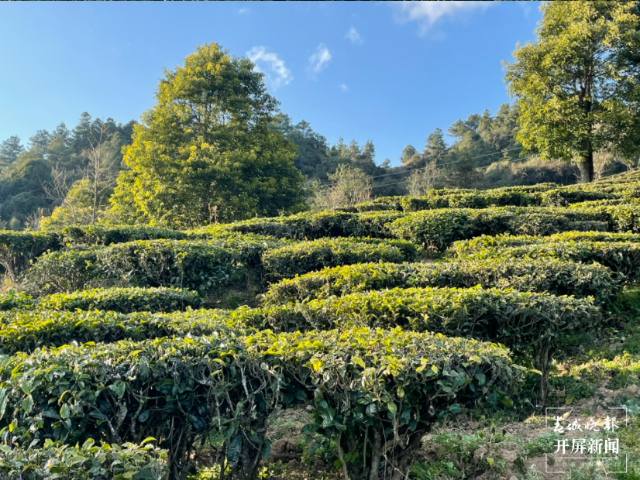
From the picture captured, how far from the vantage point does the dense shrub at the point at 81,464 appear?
1.62m

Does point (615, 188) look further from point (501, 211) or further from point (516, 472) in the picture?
point (516, 472)

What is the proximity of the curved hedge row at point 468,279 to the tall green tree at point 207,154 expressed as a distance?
1327cm

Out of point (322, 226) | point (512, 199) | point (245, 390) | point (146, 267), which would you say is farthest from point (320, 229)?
point (245, 390)

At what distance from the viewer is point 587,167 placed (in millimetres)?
23250

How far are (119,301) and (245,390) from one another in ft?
10.5

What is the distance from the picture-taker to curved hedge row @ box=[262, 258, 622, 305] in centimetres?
456

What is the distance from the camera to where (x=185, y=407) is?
2590 mm

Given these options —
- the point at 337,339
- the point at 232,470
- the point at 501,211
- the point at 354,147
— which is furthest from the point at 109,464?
the point at 354,147

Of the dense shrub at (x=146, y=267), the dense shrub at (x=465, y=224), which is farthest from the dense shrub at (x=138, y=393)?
the dense shrub at (x=465, y=224)

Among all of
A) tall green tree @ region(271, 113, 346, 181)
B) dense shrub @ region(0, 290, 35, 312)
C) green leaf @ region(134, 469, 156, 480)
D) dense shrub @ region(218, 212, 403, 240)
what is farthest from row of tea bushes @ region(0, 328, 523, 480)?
tall green tree @ region(271, 113, 346, 181)

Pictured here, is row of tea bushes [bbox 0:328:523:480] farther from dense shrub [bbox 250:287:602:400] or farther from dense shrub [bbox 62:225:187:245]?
dense shrub [bbox 62:225:187:245]

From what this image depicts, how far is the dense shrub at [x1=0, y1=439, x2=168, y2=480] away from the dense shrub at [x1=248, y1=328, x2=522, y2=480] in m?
1.00

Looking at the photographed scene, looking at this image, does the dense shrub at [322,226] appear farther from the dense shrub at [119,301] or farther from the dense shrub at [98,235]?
the dense shrub at [119,301]

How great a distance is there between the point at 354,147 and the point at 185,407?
50.8 m
